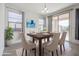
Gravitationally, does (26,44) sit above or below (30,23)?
below

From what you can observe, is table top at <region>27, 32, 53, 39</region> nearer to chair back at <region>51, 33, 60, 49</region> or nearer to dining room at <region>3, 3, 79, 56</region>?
dining room at <region>3, 3, 79, 56</region>

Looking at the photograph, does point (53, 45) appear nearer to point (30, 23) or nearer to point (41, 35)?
point (41, 35)

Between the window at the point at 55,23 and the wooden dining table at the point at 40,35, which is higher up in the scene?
the window at the point at 55,23

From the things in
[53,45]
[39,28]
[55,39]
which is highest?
[39,28]

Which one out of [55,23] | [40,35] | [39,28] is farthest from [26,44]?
[55,23]

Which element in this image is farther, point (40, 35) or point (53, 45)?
point (40, 35)

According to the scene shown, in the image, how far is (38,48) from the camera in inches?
123

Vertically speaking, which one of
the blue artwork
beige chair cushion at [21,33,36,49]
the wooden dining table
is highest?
the blue artwork

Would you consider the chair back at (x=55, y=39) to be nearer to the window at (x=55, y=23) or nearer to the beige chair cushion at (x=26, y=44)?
the window at (x=55, y=23)

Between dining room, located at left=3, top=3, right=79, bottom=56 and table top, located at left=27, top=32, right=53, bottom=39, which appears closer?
dining room, located at left=3, top=3, right=79, bottom=56

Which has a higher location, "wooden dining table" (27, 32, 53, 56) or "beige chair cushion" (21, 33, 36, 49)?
"wooden dining table" (27, 32, 53, 56)

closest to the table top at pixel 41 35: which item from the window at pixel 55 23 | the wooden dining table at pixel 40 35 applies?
the wooden dining table at pixel 40 35

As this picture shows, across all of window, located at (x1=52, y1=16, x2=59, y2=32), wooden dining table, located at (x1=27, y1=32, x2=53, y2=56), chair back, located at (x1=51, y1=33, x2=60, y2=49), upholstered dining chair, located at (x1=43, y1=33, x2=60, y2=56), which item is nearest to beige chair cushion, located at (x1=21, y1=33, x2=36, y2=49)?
wooden dining table, located at (x1=27, y1=32, x2=53, y2=56)

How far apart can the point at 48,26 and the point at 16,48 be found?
3.82 ft
